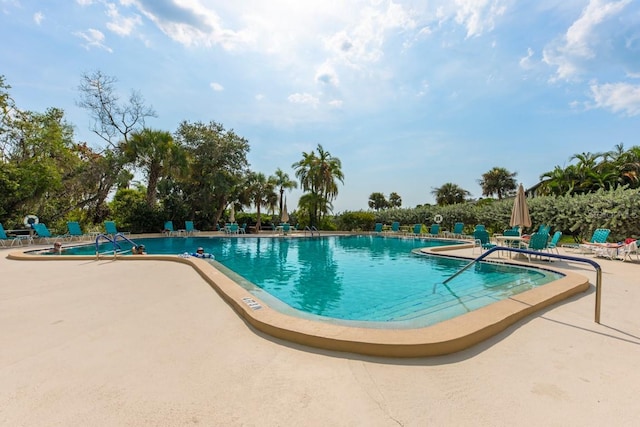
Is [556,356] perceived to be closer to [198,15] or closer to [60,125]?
[198,15]

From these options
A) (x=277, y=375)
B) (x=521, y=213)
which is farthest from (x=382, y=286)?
(x=521, y=213)

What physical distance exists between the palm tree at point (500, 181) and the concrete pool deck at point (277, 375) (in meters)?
45.0

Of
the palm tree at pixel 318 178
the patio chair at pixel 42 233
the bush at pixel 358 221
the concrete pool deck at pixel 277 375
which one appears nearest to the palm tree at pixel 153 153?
the patio chair at pixel 42 233

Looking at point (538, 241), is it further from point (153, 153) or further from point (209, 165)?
point (153, 153)

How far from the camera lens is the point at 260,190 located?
24.8m

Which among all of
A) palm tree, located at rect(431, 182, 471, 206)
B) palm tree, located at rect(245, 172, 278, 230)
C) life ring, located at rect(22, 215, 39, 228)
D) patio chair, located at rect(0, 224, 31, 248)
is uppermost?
palm tree, located at rect(431, 182, 471, 206)

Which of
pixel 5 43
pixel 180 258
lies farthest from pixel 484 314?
pixel 5 43

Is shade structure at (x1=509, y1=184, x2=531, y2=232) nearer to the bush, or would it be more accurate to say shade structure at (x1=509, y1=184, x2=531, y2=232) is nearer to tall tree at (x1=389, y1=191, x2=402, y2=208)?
the bush

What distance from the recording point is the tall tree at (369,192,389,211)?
60156 millimetres

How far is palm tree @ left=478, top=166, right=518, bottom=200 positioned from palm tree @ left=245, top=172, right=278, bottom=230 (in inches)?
1351

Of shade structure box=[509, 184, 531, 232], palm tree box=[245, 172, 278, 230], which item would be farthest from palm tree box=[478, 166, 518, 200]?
shade structure box=[509, 184, 531, 232]

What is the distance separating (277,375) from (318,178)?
77.2 feet

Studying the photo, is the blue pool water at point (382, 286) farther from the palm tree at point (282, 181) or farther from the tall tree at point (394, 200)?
the tall tree at point (394, 200)

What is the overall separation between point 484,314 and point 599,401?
1.45 metres
